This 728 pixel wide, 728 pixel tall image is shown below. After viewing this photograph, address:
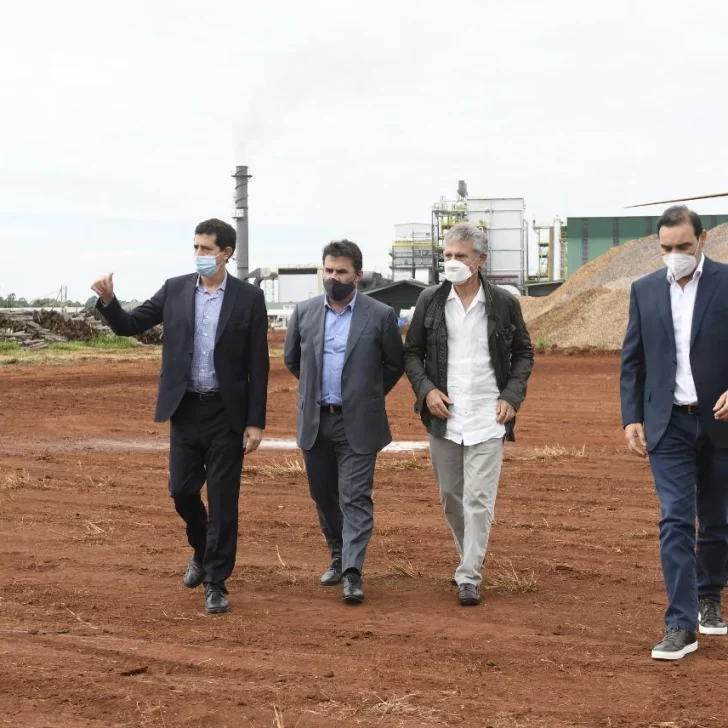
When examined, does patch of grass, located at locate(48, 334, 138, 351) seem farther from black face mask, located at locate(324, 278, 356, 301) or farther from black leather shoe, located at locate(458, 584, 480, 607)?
black leather shoe, located at locate(458, 584, 480, 607)

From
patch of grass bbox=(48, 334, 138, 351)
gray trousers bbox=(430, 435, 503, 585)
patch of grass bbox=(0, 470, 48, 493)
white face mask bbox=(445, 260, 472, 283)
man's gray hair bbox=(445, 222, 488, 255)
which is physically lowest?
patch of grass bbox=(48, 334, 138, 351)

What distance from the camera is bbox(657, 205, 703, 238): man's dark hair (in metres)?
5.72

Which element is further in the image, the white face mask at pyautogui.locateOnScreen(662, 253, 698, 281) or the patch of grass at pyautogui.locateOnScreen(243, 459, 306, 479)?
the patch of grass at pyautogui.locateOnScreen(243, 459, 306, 479)

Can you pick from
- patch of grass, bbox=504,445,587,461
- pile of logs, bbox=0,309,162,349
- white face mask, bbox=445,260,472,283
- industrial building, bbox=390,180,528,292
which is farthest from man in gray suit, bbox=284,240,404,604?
industrial building, bbox=390,180,528,292

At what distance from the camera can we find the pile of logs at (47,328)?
39344 millimetres

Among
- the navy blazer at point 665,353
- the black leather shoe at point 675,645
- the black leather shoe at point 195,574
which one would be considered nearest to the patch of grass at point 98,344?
the black leather shoe at point 195,574

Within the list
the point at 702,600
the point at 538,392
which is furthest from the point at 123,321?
the point at 538,392

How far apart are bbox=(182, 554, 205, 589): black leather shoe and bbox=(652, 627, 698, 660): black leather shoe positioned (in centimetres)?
267

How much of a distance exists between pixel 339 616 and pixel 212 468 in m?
1.07

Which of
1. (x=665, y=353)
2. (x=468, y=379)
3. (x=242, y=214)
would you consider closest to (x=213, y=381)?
(x=468, y=379)

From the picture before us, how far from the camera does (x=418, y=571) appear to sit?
763 cm

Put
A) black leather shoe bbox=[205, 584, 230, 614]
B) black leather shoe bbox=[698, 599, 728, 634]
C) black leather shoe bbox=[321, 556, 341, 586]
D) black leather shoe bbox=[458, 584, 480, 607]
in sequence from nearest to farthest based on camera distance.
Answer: black leather shoe bbox=[698, 599, 728, 634] < black leather shoe bbox=[205, 584, 230, 614] < black leather shoe bbox=[458, 584, 480, 607] < black leather shoe bbox=[321, 556, 341, 586]

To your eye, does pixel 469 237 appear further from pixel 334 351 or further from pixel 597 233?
pixel 597 233

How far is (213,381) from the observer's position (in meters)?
6.69
